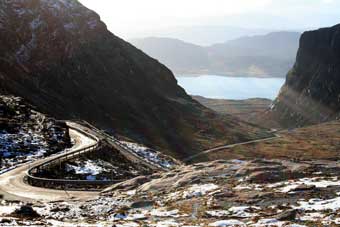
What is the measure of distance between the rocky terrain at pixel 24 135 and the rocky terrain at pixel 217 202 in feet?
81.8

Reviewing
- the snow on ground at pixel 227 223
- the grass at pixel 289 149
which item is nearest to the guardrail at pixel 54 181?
the snow on ground at pixel 227 223

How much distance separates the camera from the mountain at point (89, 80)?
142m

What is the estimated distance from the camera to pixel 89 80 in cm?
16325

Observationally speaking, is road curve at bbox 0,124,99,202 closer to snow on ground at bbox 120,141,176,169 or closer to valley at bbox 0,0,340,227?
valley at bbox 0,0,340,227

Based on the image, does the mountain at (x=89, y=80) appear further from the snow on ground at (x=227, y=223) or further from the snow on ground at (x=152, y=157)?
the snow on ground at (x=227, y=223)

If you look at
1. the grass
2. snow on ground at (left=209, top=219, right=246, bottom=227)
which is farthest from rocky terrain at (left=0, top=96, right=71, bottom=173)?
the grass

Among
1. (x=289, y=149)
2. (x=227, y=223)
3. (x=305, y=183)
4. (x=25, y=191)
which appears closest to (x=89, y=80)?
(x=289, y=149)

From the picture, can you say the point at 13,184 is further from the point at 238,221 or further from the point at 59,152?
the point at 238,221

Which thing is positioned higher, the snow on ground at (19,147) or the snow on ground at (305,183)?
the snow on ground at (305,183)

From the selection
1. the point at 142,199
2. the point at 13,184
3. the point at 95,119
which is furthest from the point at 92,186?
the point at 95,119

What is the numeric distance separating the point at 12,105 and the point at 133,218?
2281 inches

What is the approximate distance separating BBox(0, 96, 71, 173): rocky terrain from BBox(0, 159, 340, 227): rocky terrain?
2492 centimetres

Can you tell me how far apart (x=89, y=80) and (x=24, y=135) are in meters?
97.4

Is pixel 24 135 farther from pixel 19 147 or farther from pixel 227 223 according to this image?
pixel 227 223
